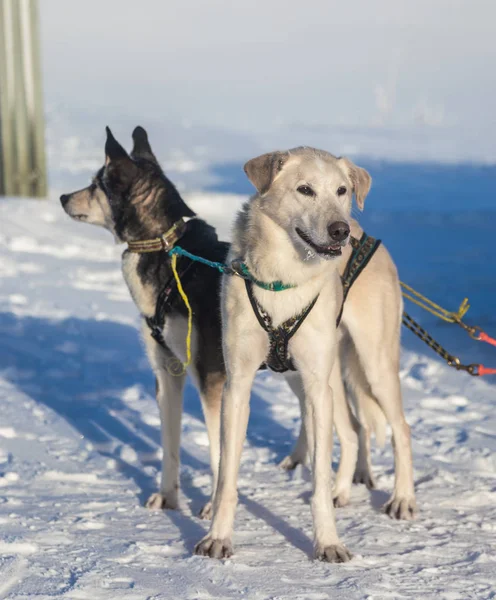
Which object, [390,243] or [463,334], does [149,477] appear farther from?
[390,243]

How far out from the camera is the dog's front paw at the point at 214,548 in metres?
3.57

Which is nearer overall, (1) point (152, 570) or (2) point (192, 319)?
(1) point (152, 570)

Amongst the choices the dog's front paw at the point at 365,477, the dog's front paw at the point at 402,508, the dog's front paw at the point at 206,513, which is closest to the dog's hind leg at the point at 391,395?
the dog's front paw at the point at 402,508

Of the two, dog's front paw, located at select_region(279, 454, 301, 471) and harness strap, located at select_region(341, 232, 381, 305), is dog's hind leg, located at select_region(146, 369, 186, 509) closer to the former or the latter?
dog's front paw, located at select_region(279, 454, 301, 471)

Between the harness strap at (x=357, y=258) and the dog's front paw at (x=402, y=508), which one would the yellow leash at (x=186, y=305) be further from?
the dog's front paw at (x=402, y=508)

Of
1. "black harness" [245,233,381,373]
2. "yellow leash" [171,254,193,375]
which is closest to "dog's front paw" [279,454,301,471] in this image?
"yellow leash" [171,254,193,375]

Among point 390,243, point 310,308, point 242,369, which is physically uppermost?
point 310,308

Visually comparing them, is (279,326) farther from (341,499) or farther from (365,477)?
(365,477)

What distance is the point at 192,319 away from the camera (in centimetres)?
426

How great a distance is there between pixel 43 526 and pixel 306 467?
1665 mm

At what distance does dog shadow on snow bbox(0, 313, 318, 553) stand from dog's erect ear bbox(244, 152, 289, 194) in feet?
5.15

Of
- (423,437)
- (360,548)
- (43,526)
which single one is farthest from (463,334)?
(43,526)

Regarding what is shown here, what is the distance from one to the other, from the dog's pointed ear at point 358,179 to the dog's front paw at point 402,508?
148 cm

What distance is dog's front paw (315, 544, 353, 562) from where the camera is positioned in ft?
11.6
